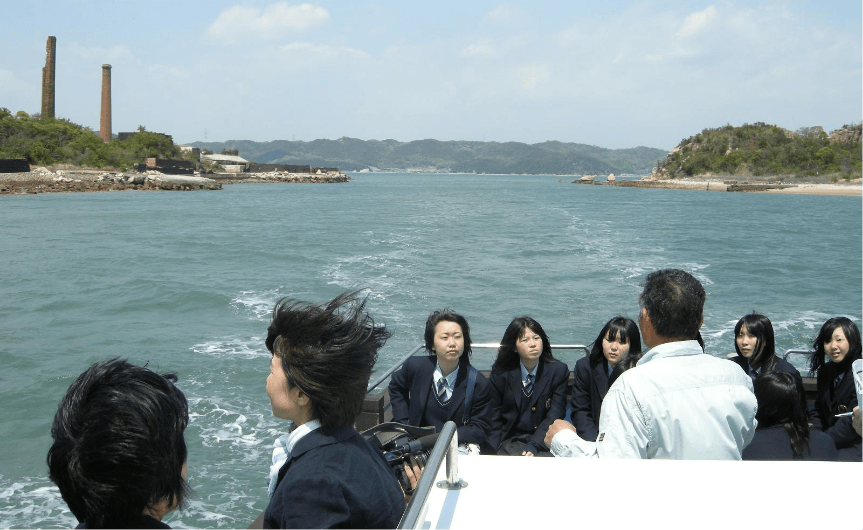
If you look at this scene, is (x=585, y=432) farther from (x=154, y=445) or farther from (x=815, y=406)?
(x=154, y=445)

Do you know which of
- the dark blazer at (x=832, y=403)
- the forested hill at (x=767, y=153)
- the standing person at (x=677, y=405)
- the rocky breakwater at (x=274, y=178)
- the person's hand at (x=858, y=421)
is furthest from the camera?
the forested hill at (x=767, y=153)

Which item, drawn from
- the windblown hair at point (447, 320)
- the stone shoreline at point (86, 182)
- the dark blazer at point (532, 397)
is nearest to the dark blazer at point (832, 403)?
the dark blazer at point (532, 397)

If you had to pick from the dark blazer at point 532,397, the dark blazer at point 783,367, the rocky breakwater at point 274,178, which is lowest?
the dark blazer at point 532,397

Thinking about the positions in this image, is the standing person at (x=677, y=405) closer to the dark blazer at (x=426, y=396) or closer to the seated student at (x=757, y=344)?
the dark blazer at (x=426, y=396)

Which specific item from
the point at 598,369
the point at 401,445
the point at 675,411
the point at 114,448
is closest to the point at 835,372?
the point at 598,369

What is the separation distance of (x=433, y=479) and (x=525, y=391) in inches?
131

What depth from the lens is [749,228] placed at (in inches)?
1724

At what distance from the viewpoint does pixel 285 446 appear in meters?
2.12

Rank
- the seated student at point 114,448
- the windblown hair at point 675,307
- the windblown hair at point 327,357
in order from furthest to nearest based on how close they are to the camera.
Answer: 1. the windblown hair at point 675,307
2. the windblown hair at point 327,357
3. the seated student at point 114,448

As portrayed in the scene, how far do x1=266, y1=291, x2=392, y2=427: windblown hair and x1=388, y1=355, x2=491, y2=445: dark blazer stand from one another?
2785 mm

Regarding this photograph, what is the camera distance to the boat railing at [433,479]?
1.75 metres

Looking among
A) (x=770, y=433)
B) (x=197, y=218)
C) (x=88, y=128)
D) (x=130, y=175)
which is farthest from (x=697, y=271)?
(x=88, y=128)

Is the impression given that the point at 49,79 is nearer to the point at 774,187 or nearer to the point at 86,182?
the point at 86,182

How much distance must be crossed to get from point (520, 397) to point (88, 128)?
4331 inches
